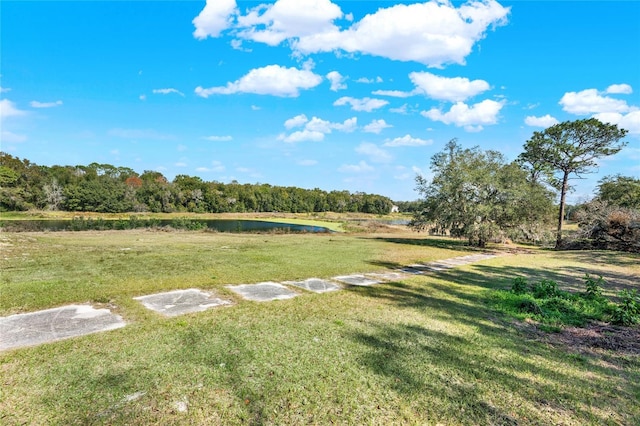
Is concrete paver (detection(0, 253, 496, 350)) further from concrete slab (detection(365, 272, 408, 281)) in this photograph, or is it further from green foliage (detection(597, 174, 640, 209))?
green foliage (detection(597, 174, 640, 209))

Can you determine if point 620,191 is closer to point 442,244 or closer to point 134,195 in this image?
point 442,244

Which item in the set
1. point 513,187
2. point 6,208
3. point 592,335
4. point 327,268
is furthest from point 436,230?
point 6,208

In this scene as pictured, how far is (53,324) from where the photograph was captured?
4.67 m

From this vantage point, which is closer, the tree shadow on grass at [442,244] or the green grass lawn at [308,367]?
the green grass lawn at [308,367]

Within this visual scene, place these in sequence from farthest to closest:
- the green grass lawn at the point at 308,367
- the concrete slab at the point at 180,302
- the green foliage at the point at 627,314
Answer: the green foliage at the point at 627,314, the concrete slab at the point at 180,302, the green grass lawn at the point at 308,367

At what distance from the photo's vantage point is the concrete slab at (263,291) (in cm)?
659

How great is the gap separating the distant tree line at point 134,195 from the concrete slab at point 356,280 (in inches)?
2365

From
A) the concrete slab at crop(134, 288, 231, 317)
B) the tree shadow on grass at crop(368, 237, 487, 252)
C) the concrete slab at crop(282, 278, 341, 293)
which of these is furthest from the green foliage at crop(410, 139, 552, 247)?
the concrete slab at crop(134, 288, 231, 317)

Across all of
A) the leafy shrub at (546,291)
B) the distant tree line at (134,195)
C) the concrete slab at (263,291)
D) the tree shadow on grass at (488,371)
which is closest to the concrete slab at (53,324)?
the concrete slab at (263,291)

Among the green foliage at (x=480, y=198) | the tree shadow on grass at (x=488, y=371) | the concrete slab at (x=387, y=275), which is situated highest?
the green foliage at (x=480, y=198)

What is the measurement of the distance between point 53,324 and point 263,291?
3596 mm

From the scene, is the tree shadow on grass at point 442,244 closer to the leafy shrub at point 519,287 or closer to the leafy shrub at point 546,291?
the leafy shrub at point 519,287

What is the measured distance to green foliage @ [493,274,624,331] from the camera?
19.1 ft

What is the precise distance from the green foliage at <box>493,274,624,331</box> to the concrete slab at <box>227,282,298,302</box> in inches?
178
